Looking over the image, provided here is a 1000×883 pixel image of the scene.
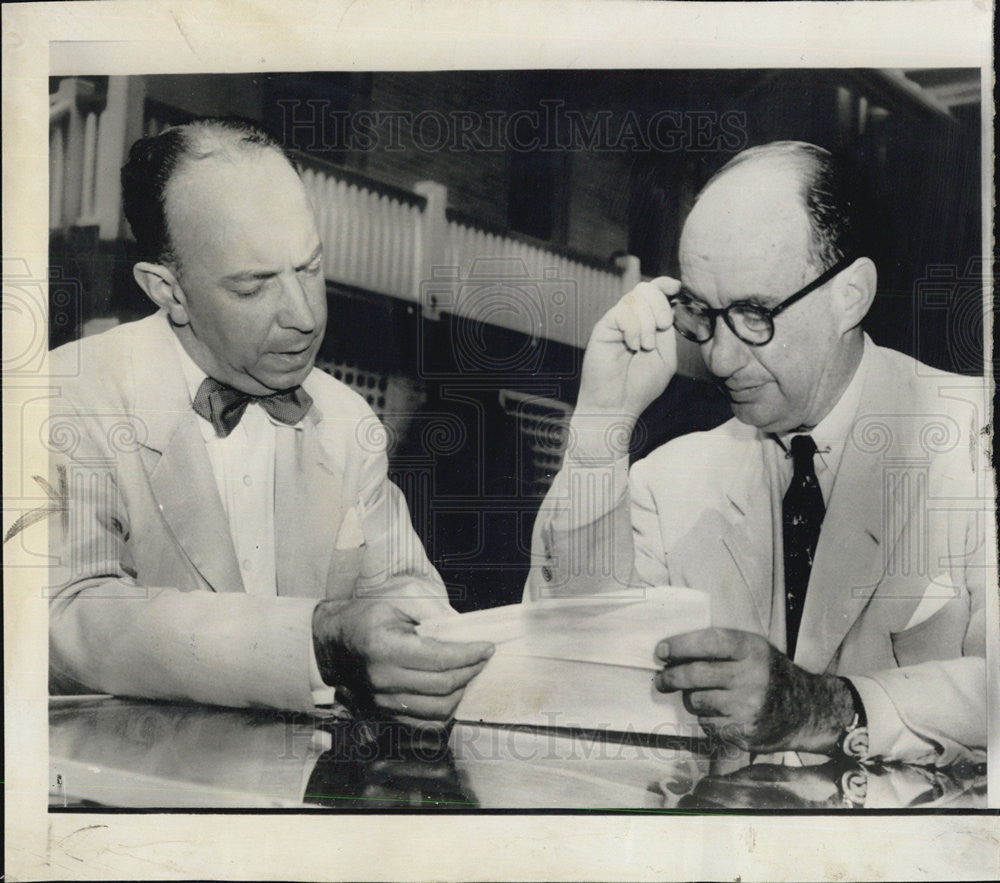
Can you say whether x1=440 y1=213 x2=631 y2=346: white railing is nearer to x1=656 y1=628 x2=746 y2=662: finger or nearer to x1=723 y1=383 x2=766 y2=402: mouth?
x1=723 y1=383 x2=766 y2=402: mouth

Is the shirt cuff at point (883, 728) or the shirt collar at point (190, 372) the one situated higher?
the shirt collar at point (190, 372)

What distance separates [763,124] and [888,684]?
1.54m

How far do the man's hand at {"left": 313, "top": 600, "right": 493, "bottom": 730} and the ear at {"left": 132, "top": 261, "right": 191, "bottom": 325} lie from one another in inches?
34.6

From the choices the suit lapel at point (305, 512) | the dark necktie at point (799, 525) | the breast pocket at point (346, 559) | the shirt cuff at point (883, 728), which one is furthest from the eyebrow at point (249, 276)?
the shirt cuff at point (883, 728)

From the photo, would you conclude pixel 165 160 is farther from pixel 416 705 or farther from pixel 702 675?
pixel 702 675

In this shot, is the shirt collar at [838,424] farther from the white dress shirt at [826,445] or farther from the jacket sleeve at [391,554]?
the jacket sleeve at [391,554]

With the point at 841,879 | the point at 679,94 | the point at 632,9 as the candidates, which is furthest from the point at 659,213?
the point at 841,879

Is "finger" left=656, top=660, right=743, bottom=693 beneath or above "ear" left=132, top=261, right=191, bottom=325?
beneath

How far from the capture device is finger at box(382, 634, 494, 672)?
260 centimetres

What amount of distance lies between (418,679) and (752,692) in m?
0.89

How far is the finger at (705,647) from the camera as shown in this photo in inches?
102

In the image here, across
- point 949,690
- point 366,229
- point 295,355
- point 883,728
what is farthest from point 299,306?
point 949,690

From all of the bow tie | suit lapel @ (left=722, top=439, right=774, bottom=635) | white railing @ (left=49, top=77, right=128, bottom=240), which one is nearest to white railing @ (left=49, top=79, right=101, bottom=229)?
white railing @ (left=49, top=77, right=128, bottom=240)

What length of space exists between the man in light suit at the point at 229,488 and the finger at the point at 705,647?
0.49 m
